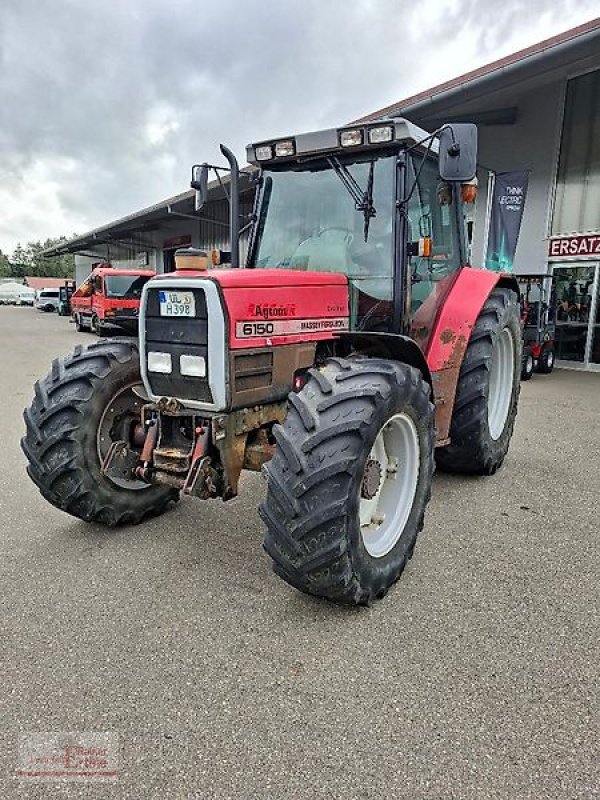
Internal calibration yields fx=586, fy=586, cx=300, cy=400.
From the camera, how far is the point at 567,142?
460 inches

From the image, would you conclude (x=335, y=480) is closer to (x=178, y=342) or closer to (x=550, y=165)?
(x=178, y=342)

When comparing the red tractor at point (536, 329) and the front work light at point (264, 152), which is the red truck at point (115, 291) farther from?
the front work light at point (264, 152)

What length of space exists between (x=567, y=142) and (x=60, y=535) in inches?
477

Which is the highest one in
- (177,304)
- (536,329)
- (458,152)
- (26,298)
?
(458,152)

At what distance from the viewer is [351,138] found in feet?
11.1

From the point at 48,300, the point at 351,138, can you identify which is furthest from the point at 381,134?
the point at 48,300

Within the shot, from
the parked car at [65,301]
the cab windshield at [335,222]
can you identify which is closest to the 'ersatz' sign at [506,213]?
the cab windshield at [335,222]

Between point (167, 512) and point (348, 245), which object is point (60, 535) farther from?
point (348, 245)

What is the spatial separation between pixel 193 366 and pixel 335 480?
0.99 m

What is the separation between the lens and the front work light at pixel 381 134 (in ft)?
10.7

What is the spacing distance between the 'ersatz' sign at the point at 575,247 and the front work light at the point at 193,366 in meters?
10.8

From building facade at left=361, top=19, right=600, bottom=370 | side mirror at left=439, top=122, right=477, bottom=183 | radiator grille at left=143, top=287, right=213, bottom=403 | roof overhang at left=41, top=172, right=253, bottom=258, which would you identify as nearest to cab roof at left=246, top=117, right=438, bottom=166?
side mirror at left=439, top=122, right=477, bottom=183

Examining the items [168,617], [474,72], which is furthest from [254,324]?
[474,72]

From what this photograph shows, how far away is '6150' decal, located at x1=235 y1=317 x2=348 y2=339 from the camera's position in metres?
2.94
